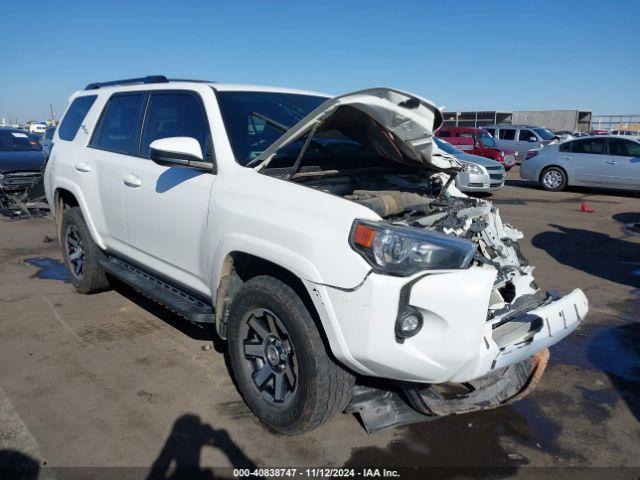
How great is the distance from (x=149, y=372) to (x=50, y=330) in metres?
1.34

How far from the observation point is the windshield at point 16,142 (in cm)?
1139

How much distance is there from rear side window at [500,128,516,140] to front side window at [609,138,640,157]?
30.5 ft

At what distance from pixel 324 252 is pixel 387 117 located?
1.00 m

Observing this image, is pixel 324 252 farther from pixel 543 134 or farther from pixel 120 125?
pixel 543 134

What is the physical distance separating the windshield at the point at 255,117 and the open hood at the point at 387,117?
0.26m

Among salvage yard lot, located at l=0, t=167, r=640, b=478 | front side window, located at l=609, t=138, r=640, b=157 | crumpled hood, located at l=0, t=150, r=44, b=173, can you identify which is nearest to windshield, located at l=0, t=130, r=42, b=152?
crumpled hood, located at l=0, t=150, r=44, b=173

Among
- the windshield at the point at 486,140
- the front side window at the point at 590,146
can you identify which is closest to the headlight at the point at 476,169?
the front side window at the point at 590,146

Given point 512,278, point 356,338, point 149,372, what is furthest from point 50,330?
point 512,278

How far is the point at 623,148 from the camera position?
14242 millimetres

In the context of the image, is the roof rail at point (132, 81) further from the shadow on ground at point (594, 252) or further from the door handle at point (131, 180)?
the shadow on ground at point (594, 252)

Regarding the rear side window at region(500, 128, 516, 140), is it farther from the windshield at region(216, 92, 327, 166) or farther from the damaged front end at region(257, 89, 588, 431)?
the windshield at region(216, 92, 327, 166)

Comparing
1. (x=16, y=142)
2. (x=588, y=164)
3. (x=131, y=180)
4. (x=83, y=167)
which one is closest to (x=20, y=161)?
(x=16, y=142)

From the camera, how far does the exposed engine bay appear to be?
315cm

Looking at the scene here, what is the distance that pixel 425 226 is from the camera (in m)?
3.18
